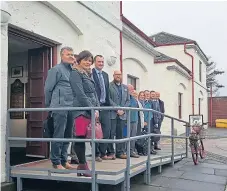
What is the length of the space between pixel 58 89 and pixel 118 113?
4.62 feet

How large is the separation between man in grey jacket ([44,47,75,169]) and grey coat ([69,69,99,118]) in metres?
0.21

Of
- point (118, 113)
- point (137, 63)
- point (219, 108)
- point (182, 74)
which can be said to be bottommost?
point (219, 108)

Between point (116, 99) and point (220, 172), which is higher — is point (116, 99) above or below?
above

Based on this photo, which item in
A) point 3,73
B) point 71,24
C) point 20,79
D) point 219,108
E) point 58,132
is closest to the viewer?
point 58,132

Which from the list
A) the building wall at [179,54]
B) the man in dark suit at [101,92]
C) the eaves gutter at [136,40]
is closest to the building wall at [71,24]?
the eaves gutter at [136,40]

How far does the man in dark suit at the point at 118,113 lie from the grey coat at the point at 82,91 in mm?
1160

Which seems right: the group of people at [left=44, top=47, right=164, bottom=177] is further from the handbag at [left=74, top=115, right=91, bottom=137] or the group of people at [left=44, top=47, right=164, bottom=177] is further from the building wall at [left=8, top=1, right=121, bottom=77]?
the building wall at [left=8, top=1, right=121, bottom=77]

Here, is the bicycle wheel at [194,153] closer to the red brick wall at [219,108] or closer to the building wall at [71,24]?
the building wall at [71,24]

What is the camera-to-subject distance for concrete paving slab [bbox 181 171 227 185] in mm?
5585

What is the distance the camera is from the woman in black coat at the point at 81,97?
4.04 metres

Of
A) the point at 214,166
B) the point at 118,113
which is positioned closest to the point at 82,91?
the point at 118,113

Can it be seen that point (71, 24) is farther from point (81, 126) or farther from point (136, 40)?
point (136, 40)

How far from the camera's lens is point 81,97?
408 centimetres

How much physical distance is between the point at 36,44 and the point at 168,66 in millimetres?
10980
